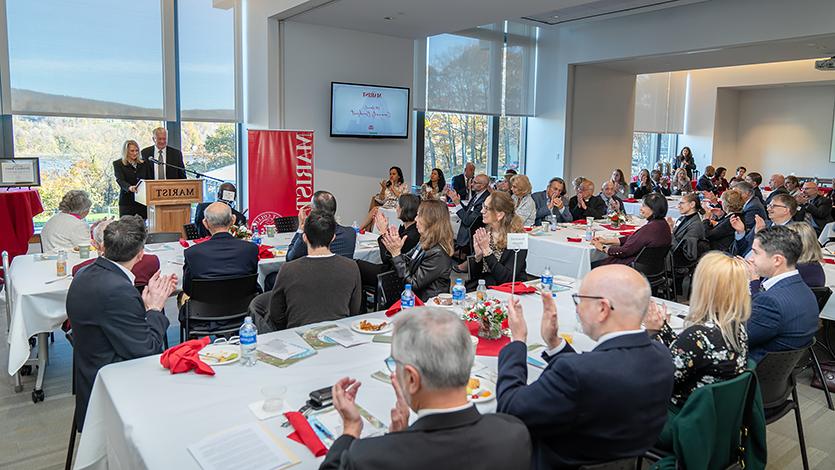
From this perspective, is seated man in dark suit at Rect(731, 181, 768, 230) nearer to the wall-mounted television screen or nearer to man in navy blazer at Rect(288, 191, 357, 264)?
man in navy blazer at Rect(288, 191, 357, 264)

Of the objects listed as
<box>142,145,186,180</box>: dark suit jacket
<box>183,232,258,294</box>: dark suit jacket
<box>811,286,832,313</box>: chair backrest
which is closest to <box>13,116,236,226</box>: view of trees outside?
<box>142,145,186,180</box>: dark suit jacket

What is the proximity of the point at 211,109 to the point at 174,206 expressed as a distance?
8.61ft

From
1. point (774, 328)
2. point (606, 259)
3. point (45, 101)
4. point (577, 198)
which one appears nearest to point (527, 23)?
point (577, 198)

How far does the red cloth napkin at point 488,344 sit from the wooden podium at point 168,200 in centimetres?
502

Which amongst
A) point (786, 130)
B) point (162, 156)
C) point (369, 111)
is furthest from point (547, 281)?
point (786, 130)

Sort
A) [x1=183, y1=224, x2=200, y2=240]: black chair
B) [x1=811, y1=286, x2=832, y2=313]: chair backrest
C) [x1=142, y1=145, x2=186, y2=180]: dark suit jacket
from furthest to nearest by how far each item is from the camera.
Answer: [x1=142, y1=145, x2=186, y2=180]: dark suit jacket
[x1=183, y1=224, x2=200, y2=240]: black chair
[x1=811, y1=286, x2=832, y2=313]: chair backrest

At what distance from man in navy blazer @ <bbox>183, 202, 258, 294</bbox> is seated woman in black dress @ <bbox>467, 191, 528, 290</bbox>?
1.75m

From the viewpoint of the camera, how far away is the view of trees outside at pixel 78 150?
313 inches

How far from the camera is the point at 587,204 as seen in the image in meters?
8.42

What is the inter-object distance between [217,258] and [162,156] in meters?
4.77

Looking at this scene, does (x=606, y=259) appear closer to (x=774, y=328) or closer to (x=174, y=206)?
(x=774, y=328)

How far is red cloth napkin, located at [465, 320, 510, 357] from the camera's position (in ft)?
9.32

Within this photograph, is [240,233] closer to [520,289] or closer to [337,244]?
[337,244]

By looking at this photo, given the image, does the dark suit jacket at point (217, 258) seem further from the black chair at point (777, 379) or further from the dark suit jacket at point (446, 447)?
→ the black chair at point (777, 379)
